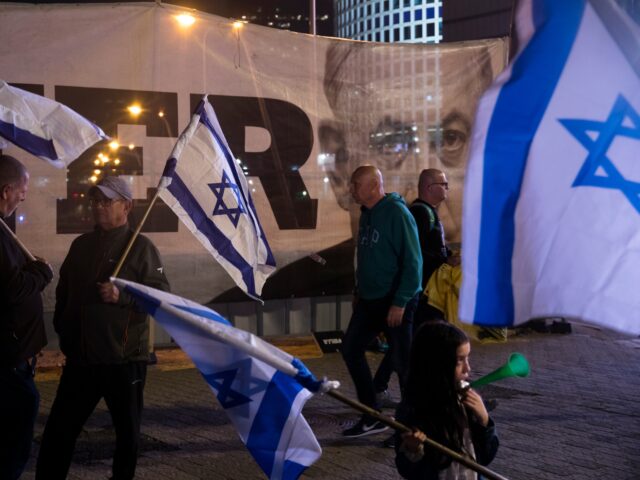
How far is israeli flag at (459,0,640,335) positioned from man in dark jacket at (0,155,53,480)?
2412 millimetres

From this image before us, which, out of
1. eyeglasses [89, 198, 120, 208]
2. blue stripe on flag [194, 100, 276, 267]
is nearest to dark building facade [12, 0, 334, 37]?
blue stripe on flag [194, 100, 276, 267]

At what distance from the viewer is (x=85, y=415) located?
4855mm

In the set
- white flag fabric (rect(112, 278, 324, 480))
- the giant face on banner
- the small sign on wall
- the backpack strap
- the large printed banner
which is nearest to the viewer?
white flag fabric (rect(112, 278, 324, 480))

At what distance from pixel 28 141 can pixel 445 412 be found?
317cm

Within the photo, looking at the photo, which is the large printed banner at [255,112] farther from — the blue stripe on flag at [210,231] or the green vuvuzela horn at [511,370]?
the green vuvuzela horn at [511,370]

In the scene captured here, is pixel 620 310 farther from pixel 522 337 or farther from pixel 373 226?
pixel 522 337

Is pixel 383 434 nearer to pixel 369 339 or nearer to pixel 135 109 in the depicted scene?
pixel 369 339

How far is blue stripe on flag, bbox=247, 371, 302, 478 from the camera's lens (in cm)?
355

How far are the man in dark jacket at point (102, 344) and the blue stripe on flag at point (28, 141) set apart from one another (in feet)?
2.83

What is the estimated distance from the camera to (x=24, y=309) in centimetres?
465

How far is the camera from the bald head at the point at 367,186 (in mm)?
6820

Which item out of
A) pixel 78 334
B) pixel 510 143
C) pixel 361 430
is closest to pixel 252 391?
pixel 510 143

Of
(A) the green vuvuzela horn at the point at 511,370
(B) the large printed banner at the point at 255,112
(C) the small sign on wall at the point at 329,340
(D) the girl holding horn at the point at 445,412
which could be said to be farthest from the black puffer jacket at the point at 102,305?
(C) the small sign on wall at the point at 329,340

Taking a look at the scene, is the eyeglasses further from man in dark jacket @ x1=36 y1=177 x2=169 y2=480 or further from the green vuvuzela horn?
the green vuvuzela horn
